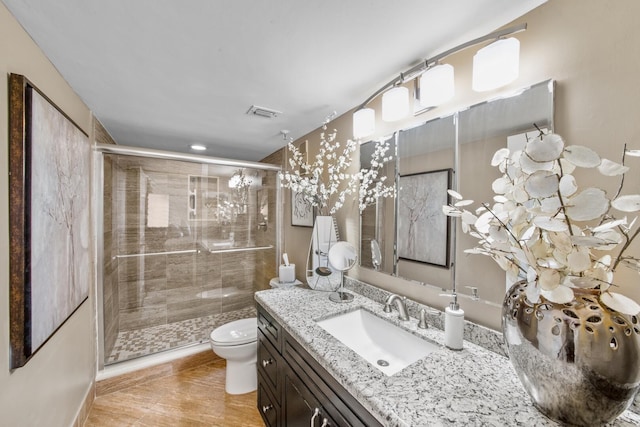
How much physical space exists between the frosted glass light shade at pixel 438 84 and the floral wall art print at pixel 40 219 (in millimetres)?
1693

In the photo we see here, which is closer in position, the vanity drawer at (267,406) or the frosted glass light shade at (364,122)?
the vanity drawer at (267,406)

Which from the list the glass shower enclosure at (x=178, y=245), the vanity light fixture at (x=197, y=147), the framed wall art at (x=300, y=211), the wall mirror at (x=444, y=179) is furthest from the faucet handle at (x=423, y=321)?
the vanity light fixture at (x=197, y=147)

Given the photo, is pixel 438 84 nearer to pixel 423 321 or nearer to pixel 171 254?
pixel 423 321

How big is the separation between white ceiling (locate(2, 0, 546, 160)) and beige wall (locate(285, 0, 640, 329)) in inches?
5.5

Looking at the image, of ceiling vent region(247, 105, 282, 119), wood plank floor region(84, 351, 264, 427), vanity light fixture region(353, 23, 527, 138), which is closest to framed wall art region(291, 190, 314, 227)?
ceiling vent region(247, 105, 282, 119)

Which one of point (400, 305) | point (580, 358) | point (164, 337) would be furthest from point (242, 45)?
point (164, 337)

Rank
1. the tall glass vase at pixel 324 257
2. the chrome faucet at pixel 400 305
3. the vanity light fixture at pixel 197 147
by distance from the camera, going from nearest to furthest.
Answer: the chrome faucet at pixel 400 305 < the tall glass vase at pixel 324 257 < the vanity light fixture at pixel 197 147

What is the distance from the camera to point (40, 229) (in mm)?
1127

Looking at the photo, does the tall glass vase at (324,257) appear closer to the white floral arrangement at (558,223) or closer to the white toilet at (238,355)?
the white toilet at (238,355)

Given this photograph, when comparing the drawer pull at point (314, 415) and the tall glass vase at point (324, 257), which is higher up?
the tall glass vase at point (324, 257)

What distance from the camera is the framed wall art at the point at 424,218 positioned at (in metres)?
1.22

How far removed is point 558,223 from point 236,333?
7.30 feet

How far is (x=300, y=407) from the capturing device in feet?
3.78

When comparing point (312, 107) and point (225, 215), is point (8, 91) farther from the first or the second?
point (225, 215)
